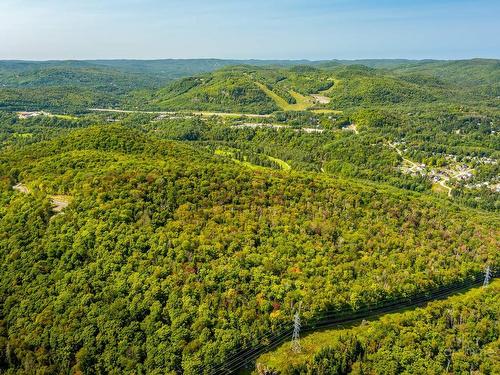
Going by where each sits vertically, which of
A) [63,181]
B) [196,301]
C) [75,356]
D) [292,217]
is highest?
[63,181]

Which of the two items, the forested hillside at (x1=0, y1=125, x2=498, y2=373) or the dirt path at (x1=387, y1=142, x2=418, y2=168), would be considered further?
the dirt path at (x1=387, y1=142, x2=418, y2=168)

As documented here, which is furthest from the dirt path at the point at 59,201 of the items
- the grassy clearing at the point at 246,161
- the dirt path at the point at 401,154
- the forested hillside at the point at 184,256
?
the dirt path at the point at 401,154

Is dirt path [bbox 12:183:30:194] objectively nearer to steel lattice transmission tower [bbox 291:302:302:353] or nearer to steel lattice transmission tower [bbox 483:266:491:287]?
steel lattice transmission tower [bbox 291:302:302:353]

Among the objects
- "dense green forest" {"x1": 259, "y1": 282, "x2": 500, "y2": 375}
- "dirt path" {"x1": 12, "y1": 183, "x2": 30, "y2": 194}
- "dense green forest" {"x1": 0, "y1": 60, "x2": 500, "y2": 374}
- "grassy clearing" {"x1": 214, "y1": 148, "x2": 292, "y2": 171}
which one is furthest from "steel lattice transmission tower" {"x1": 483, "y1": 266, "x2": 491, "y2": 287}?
"dirt path" {"x1": 12, "y1": 183, "x2": 30, "y2": 194}

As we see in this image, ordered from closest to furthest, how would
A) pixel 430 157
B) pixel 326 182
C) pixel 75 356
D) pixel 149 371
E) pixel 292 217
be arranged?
pixel 149 371, pixel 75 356, pixel 292 217, pixel 326 182, pixel 430 157

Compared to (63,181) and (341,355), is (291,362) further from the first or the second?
(63,181)

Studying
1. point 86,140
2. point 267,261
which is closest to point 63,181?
point 86,140
